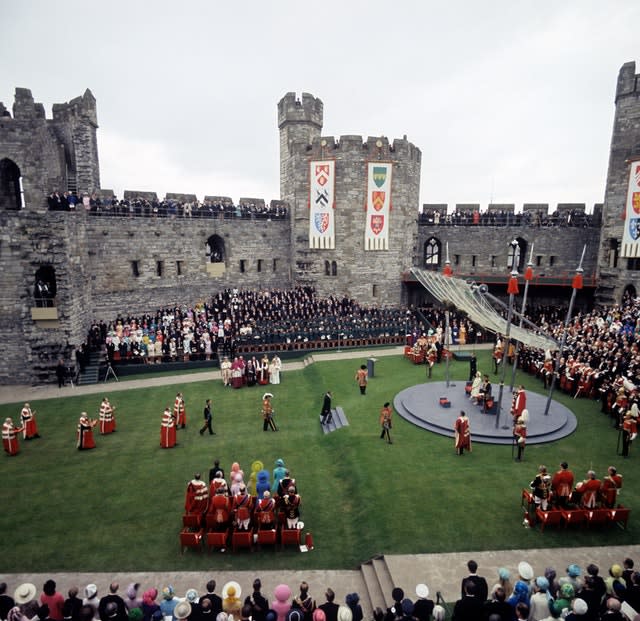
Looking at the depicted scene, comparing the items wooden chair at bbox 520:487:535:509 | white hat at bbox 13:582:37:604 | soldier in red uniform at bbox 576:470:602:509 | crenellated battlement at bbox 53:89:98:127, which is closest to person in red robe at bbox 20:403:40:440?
white hat at bbox 13:582:37:604

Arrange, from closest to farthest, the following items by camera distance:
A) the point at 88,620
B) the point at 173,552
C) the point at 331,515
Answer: the point at 88,620 < the point at 173,552 < the point at 331,515

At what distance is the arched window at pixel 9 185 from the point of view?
83.2ft

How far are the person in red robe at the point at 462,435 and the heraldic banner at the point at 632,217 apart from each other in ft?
65.3

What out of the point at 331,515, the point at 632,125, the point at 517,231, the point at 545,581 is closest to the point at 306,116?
the point at 517,231

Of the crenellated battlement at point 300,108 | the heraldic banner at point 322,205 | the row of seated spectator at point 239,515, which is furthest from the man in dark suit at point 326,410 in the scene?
the crenellated battlement at point 300,108

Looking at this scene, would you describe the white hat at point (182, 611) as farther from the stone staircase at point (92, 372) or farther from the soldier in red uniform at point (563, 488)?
the stone staircase at point (92, 372)

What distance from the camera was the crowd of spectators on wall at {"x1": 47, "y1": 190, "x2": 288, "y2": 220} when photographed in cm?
2333

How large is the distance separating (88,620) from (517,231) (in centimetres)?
3240

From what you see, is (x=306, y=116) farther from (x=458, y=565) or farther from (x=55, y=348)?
(x=458, y=565)

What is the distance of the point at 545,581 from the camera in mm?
6180

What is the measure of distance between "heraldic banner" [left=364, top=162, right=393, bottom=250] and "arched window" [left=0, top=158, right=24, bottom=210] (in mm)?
21142

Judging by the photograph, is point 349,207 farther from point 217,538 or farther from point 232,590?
point 232,590

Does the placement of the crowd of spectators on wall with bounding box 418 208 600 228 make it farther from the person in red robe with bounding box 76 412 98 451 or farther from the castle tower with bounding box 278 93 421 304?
the person in red robe with bounding box 76 412 98 451

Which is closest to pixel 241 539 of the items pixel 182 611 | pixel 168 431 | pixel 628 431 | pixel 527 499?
pixel 182 611
